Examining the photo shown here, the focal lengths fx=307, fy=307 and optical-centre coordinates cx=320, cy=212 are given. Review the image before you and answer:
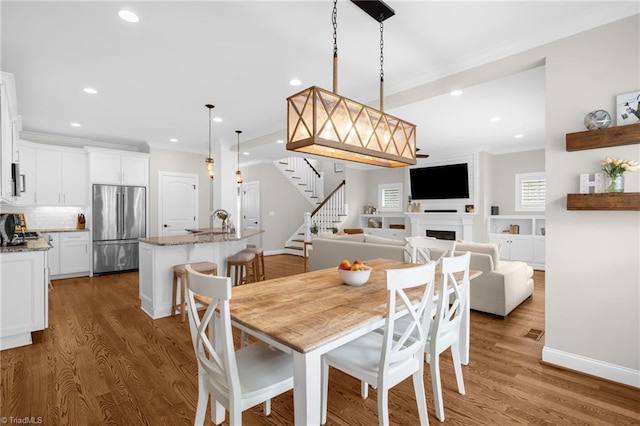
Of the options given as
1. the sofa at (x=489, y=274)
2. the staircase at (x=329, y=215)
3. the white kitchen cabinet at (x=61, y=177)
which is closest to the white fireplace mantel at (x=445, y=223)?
the staircase at (x=329, y=215)

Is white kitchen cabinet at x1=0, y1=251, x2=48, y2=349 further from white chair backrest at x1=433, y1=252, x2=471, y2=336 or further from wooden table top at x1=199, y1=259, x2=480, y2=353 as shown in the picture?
white chair backrest at x1=433, y1=252, x2=471, y2=336

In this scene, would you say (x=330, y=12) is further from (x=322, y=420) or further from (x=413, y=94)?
(x=322, y=420)

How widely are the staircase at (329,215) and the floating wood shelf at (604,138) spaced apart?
611cm

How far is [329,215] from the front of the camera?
8438 mm

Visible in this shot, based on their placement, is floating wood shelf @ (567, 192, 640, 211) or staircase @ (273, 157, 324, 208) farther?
staircase @ (273, 157, 324, 208)

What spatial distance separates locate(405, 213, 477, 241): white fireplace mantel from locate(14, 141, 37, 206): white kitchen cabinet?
7849 mm

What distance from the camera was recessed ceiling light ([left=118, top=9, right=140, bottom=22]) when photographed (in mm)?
2324

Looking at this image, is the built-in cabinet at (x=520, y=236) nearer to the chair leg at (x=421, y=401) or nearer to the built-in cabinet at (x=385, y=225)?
the built-in cabinet at (x=385, y=225)

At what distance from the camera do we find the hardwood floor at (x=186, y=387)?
1.90 metres

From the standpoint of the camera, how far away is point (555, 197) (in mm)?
2537

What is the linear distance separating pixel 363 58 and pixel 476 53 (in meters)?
1.06

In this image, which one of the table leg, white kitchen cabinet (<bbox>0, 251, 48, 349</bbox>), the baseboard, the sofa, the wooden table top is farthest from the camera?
the sofa

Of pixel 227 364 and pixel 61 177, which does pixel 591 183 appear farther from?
pixel 61 177

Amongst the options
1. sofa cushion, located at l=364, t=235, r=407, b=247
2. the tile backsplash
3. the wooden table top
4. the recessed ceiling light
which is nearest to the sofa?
sofa cushion, located at l=364, t=235, r=407, b=247
